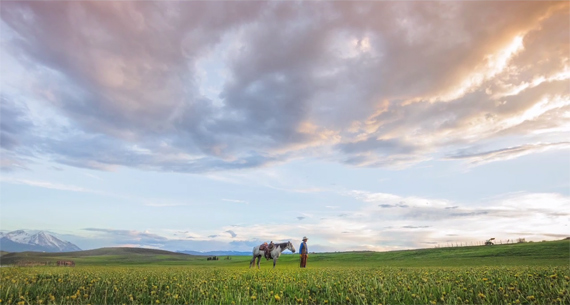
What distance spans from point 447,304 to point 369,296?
1787mm

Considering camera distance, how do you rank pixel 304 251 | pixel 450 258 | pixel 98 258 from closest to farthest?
pixel 304 251, pixel 450 258, pixel 98 258

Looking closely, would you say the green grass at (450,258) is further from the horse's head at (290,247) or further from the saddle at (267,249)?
the saddle at (267,249)

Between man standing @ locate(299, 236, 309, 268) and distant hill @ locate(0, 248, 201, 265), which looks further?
distant hill @ locate(0, 248, 201, 265)

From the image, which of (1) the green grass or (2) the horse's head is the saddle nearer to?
(2) the horse's head

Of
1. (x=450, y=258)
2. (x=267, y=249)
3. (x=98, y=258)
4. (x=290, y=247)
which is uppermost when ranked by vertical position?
(x=290, y=247)

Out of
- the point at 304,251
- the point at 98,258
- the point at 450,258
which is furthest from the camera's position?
the point at 98,258

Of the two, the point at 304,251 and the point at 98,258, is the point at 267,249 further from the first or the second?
the point at 98,258

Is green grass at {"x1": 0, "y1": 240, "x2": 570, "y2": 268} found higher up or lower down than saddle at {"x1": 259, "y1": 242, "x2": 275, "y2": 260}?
lower down

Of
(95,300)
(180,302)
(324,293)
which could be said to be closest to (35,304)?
(95,300)

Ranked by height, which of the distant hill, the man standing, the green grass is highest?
the man standing

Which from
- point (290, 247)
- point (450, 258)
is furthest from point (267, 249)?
point (450, 258)

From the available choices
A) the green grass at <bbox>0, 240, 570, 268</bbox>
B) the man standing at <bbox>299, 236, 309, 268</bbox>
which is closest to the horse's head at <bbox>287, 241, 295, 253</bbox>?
the man standing at <bbox>299, 236, 309, 268</bbox>

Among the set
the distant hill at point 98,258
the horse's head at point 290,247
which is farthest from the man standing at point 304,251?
the distant hill at point 98,258

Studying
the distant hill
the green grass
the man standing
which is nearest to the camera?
the man standing
